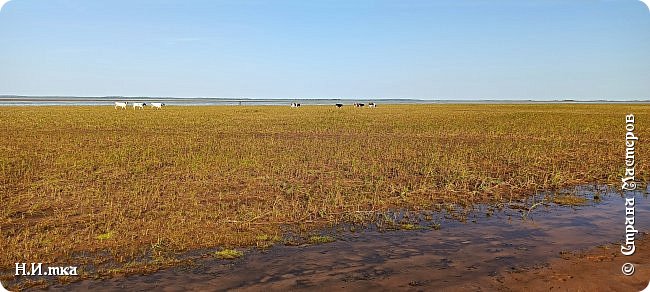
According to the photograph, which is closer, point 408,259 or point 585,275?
point 585,275

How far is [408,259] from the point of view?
24.0ft

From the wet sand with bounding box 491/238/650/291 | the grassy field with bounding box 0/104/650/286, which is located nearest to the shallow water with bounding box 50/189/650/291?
the wet sand with bounding box 491/238/650/291

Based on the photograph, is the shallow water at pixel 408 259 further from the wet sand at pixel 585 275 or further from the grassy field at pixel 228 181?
the grassy field at pixel 228 181

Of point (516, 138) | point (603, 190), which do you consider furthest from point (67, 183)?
point (516, 138)

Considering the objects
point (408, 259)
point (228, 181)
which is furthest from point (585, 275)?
point (228, 181)

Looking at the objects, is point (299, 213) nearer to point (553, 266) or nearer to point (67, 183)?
point (553, 266)

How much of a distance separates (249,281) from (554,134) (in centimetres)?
2585

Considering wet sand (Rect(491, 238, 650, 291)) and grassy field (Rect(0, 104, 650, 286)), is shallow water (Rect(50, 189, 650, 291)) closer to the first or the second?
wet sand (Rect(491, 238, 650, 291))

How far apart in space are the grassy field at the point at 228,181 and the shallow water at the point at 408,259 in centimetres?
88

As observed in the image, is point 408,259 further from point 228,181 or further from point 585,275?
point 228,181

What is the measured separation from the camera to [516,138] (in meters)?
25.0

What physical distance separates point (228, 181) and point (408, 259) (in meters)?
7.27

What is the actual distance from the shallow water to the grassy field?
2.89 ft

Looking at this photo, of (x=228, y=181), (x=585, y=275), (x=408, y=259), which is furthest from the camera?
(x=228, y=181)
